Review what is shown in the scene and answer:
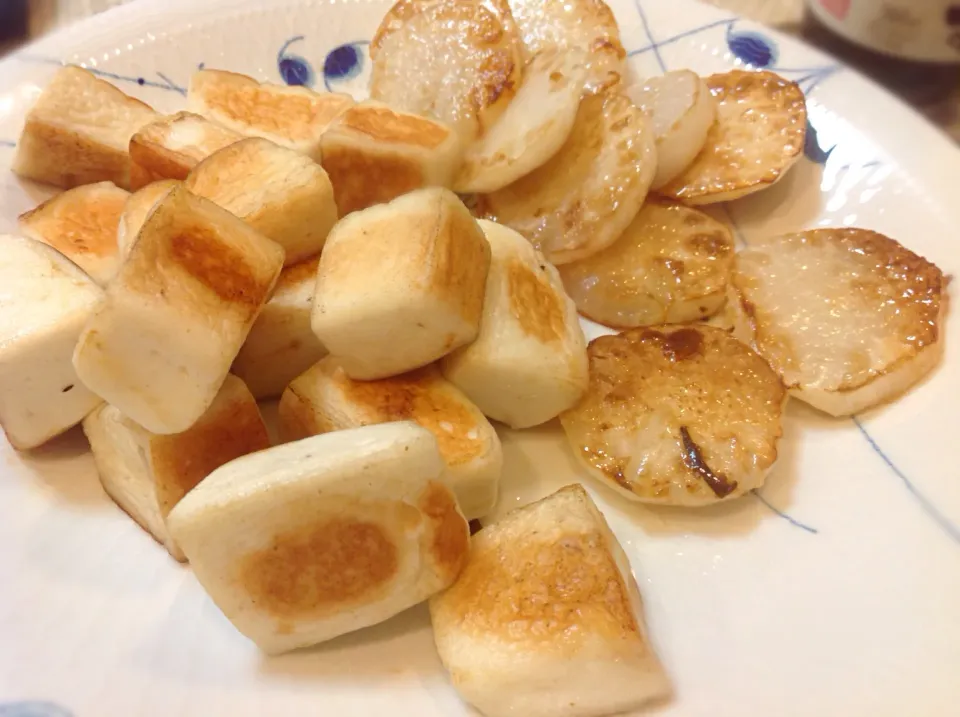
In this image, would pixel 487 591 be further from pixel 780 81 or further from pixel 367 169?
pixel 780 81

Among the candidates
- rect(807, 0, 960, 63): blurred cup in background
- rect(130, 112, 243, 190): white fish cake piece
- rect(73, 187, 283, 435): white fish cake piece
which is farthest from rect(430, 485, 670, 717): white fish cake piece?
rect(807, 0, 960, 63): blurred cup in background

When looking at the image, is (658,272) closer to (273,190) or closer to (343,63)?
(273,190)

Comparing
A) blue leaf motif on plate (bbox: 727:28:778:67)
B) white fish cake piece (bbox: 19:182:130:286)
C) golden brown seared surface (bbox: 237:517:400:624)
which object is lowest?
golden brown seared surface (bbox: 237:517:400:624)

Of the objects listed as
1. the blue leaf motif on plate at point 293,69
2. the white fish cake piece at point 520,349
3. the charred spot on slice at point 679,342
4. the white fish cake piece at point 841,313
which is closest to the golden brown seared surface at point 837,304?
the white fish cake piece at point 841,313

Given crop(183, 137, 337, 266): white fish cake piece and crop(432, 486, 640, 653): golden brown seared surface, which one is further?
crop(183, 137, 337, 266): white fish cake piece

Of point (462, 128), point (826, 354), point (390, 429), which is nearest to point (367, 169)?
point (462, 128)

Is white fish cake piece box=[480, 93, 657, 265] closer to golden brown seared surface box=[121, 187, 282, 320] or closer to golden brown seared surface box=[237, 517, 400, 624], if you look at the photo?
golden brown seared surface box=[121, 187, 282, 320]
